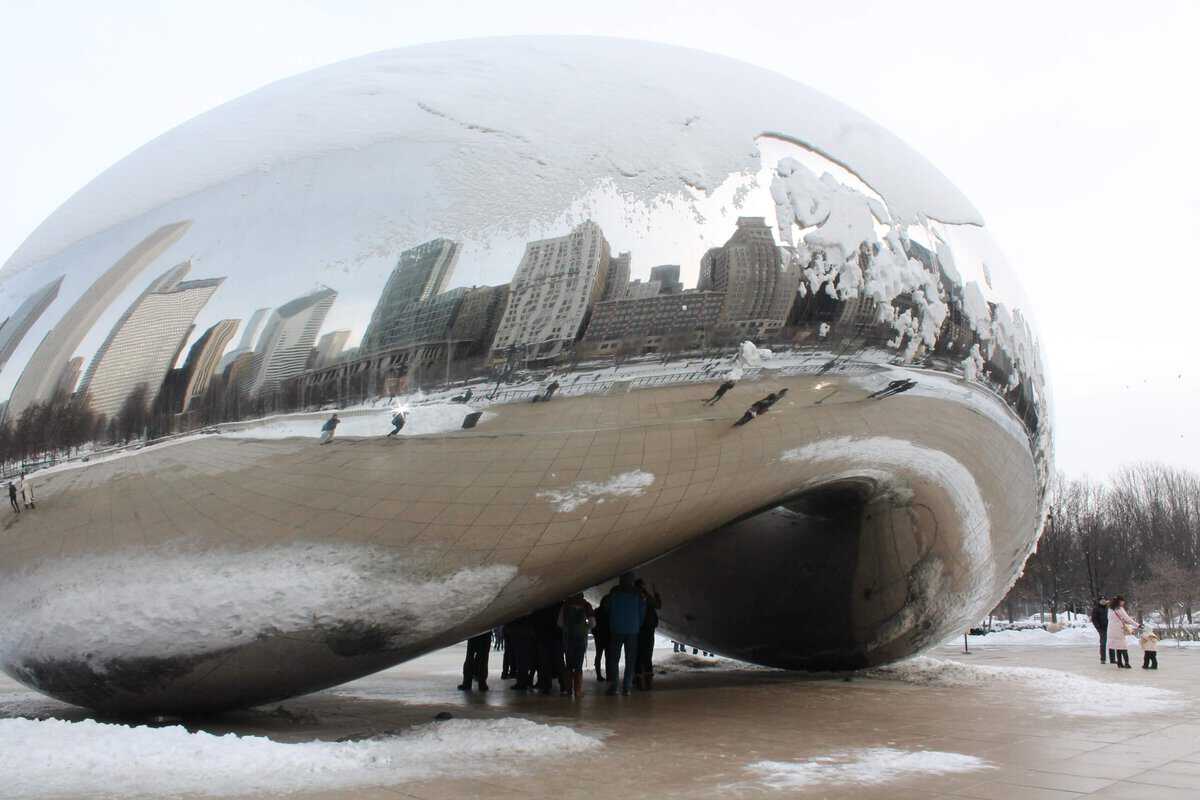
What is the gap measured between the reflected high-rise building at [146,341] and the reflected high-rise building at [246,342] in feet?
0.81

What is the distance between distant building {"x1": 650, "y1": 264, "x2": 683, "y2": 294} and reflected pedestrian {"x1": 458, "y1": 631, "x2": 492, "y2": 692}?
4885mm

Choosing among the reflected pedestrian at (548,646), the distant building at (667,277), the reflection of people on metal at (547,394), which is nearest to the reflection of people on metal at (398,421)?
the reflection of people on metal at (547,394)

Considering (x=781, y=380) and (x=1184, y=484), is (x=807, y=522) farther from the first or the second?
(x=1184, y=484)

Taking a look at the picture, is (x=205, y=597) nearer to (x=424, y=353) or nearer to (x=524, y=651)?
(x=424, y=353)

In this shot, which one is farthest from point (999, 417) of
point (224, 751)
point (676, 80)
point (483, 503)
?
point (224, 751)

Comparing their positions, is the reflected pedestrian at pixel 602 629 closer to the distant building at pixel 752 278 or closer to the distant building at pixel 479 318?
the distant building at pixel 752 278

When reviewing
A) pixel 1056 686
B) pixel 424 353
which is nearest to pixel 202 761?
pixel 424 353

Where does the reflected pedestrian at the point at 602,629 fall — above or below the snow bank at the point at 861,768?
above

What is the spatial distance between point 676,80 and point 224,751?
4.31 m

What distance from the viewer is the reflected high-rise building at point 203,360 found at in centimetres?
471

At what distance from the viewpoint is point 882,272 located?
5.78m

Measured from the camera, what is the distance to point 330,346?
469 cm

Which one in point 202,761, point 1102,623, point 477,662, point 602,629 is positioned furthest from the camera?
point 1102,623

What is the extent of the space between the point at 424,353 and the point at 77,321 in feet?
6.14
